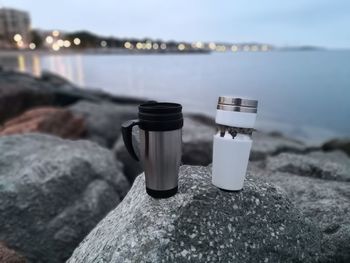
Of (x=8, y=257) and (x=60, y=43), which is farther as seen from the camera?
(x=60, y=43)

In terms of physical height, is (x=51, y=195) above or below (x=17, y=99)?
above

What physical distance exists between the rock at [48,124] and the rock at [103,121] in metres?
0.59

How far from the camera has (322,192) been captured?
8.92 ft

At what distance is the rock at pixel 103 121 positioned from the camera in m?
7.03

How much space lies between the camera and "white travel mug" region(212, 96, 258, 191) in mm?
1713

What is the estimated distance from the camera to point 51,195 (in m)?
3.12

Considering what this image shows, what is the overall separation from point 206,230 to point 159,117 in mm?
759

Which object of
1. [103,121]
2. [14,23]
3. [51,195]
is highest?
[14,23]

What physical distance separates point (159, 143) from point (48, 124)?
4.21m

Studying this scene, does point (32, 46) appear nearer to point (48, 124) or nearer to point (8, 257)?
point (48, 124)

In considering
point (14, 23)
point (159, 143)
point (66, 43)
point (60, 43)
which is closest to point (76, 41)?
point (66, 43)

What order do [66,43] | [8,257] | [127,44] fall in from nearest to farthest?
[8,257], [66,43], [127,44]

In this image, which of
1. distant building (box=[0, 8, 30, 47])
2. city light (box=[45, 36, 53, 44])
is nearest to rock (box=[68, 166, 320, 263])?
distant building (box=[0, 8, 30, 47])

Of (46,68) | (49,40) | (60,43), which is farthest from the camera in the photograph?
(60,43)
